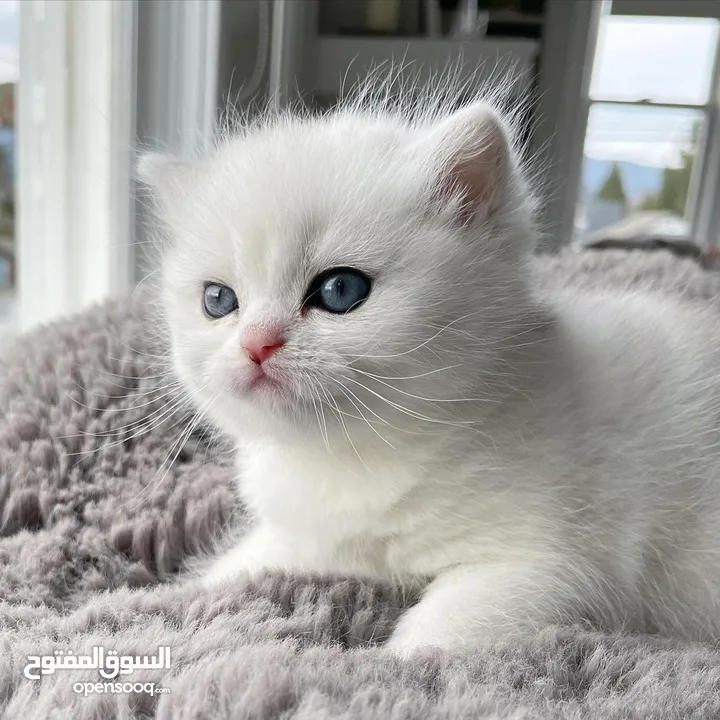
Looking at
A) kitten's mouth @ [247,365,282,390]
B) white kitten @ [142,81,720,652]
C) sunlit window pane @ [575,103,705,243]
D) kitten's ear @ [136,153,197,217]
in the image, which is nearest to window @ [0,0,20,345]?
kitten's ear @ [136,153,197,217]

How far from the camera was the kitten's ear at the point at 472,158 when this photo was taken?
703 mm

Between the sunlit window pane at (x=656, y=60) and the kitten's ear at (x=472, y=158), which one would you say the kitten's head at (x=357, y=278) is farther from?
the sunlit window pane at (x=656, y=60)

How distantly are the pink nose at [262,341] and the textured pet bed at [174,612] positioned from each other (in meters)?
0.23

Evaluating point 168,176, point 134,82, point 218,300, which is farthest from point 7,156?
point 218,300

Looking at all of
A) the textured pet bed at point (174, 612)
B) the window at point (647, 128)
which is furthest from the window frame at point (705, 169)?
the textured pet bed at point (174, 612)

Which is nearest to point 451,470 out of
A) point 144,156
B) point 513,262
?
point 513,262

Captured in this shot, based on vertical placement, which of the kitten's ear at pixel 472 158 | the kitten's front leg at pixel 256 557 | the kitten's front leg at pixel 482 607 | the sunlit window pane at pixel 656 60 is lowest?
the kitten's front leg at pixel 256 557

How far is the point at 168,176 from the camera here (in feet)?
2.83

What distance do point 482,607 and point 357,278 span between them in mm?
312

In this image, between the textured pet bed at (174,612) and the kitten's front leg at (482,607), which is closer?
the textured pet bed at (174,612)

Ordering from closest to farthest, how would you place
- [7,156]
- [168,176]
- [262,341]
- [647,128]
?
[262,341]
[168,176]
[7,156]
[647,128]

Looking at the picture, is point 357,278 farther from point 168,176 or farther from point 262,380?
point 168,176

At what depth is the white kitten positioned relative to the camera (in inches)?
26.8

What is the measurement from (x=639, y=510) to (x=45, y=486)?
0.68 metres
